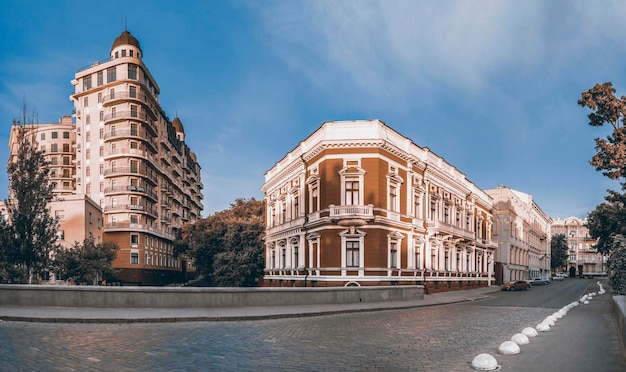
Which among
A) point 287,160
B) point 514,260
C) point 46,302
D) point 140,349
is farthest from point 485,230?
point 140,349

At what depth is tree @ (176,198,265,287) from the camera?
51.3 metres

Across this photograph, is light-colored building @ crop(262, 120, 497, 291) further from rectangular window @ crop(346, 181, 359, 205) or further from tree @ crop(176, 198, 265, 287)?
tree @ crop(176, 198, 265, 287)

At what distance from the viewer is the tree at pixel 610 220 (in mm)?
37647

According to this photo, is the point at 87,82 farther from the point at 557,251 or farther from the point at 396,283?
the point at 557,251

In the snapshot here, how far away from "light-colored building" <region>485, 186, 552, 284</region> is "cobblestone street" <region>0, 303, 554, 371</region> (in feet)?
178

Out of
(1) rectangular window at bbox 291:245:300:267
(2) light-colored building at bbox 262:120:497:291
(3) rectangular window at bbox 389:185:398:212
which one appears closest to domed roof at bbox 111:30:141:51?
(2) light-colored building at bbox 262:120:497:291

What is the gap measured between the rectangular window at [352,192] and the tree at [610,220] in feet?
58.9

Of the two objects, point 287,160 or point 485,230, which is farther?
point 485,230

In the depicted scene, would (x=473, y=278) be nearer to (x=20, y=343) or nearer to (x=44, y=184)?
(x=44, y=184)

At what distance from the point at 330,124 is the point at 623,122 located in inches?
691

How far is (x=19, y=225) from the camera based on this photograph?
27.0 m

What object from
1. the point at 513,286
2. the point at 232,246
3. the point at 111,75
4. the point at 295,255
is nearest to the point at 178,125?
the point at 111,75

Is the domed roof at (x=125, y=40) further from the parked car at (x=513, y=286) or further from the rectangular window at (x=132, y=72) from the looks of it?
the parked car at (x=513, y=286)

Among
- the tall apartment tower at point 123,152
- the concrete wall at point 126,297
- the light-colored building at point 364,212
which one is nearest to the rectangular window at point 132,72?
the tall apartment tower at point 123,152
